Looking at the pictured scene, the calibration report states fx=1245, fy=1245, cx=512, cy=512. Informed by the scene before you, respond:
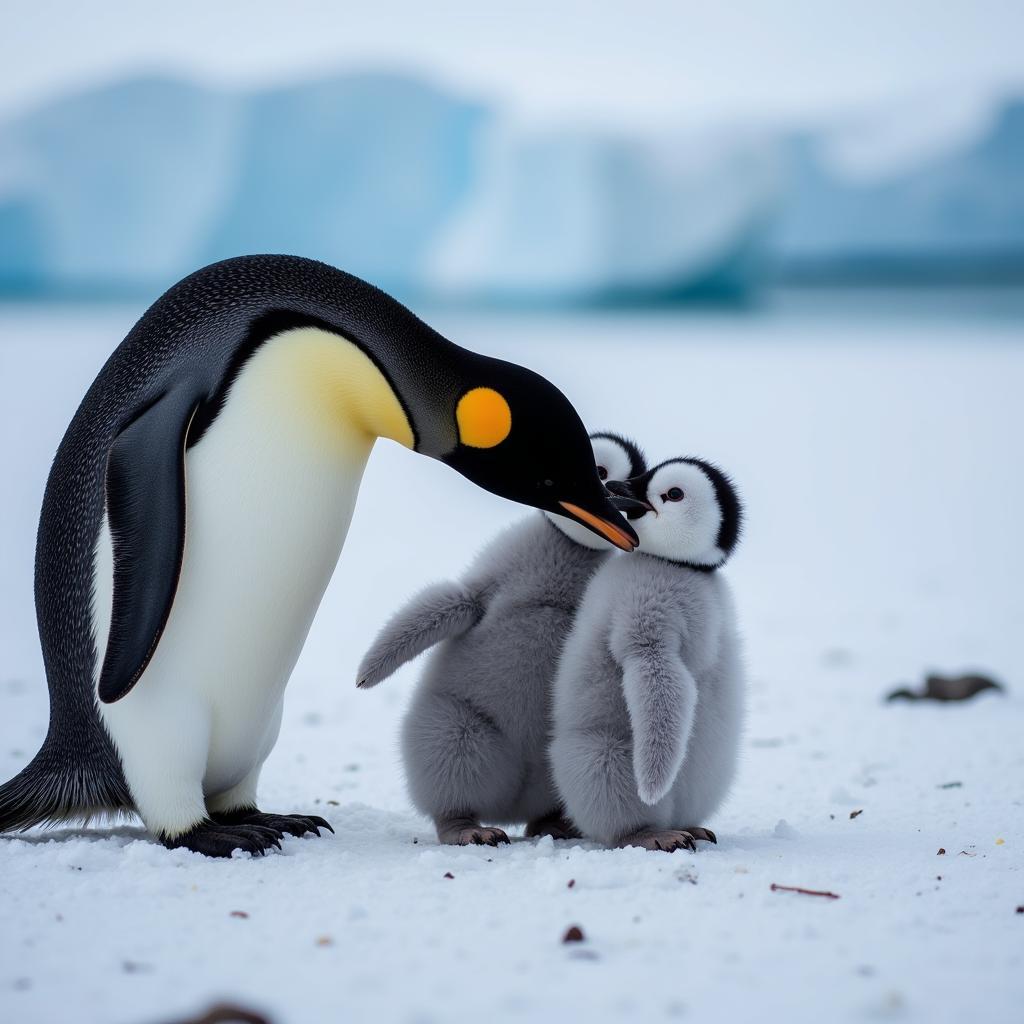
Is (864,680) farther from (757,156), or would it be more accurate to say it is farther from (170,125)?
(170,125)

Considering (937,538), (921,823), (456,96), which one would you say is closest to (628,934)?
(921,823)

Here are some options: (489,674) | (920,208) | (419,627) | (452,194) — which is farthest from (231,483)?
(920,208)

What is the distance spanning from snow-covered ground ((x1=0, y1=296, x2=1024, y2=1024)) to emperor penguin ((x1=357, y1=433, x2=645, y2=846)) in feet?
0.39

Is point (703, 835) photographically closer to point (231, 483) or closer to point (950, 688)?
point (231, 483)

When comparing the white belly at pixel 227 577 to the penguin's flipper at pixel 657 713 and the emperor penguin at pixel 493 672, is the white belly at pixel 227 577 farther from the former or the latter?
the penguin's flipper at pixel 657 713

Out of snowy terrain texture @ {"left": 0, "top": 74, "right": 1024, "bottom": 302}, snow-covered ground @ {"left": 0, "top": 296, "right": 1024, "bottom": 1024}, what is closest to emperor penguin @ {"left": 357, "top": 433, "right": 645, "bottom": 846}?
snow-covered ground @ {"left": 0, "top": 296, "right": 1024, "bottom": 1024}

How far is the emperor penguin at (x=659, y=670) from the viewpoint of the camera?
1.99 metres

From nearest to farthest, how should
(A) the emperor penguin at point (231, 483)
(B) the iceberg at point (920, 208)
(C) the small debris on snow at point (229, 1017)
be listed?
Result: (C) the small debris on snow at point (229, 1017) → (A) the emperor penguin at point (231, 483) → (B) the iceberg at point (920, 208)

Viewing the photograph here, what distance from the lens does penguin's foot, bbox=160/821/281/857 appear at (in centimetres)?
198

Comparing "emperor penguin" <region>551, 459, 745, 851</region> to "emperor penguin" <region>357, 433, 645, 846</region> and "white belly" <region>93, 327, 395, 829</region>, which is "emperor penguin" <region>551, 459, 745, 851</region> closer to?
"emperor penguin" <region>357, 433, 645, 846</region>

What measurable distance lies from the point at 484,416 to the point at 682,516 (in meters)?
0.37

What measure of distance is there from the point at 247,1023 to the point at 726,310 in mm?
14673

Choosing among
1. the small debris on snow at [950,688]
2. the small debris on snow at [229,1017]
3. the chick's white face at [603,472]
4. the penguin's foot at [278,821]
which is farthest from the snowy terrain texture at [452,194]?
the small debris on snow at [229,1017]

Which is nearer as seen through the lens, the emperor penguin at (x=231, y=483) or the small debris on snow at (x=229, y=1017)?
the small debris on snow at (x=229, y=1017)
